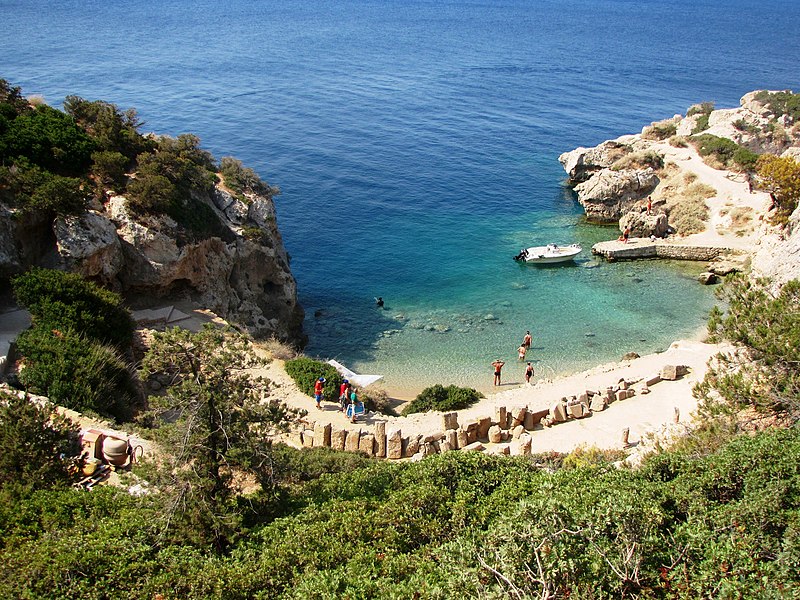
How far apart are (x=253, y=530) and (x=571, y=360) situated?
21.6m

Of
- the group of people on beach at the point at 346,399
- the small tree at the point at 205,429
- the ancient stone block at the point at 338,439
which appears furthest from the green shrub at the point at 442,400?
the small tree at the point at 205,429

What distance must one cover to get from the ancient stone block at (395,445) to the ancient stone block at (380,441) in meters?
0.15

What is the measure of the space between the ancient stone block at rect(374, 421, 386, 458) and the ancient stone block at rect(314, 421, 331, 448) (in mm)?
1579

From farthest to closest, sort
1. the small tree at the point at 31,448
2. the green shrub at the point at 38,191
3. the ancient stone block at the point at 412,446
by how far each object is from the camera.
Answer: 1. the green shrub at the point at 38,191
2. the ancient stone block at the point at 412,446
3. the small tree at the point at 31,448

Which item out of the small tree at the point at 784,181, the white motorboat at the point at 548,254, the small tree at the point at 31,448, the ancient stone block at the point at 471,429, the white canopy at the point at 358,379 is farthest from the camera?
the white motorboat at the point at 548,254

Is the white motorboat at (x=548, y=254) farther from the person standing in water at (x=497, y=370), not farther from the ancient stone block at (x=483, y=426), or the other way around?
the ancient stone block at (x=483, y=426)

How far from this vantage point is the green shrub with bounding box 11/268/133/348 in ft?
66.6

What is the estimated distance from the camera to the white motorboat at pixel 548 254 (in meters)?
41.7

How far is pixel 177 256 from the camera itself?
2672cm

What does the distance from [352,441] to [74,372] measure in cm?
887

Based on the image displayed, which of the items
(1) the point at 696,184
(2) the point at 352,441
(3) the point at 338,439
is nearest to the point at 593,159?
(1) the point at 696,184

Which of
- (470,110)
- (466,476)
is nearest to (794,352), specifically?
(466,476)

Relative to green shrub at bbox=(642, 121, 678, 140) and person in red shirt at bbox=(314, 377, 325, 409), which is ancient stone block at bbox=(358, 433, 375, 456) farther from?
green shrub at bbox=(642, 121, 678, 140)

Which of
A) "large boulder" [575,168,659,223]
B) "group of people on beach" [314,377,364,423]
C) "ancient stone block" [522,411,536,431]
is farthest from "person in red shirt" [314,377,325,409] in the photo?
"large boulder" [575,168,659,223]
